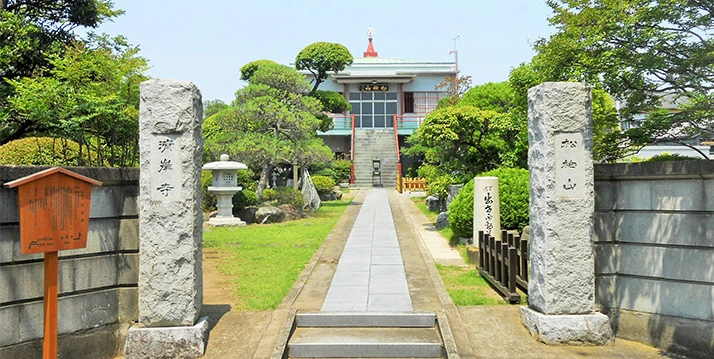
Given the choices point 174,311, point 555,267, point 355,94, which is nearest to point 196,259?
point 174,311

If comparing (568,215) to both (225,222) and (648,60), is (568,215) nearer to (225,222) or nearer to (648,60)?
(648,60)

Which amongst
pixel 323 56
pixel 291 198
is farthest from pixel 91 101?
pixel 323 56

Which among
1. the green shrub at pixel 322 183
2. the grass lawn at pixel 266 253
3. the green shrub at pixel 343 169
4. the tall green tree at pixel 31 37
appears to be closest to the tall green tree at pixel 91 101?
the tall green tree at pixel 31 37

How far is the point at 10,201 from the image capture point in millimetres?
4691

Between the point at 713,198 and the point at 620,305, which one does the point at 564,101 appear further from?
the point at 620,305

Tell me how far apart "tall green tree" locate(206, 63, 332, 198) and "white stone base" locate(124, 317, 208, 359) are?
1193cm

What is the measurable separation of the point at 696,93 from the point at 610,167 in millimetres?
1318

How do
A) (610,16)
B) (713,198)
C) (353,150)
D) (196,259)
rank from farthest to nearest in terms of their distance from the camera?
1. (353,150)
2. (610,16)
3. (196,259)
4. (713,198)

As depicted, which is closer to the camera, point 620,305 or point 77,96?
point 620,305

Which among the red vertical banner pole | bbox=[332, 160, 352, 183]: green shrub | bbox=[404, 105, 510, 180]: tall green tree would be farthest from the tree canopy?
the red vertical banner pole

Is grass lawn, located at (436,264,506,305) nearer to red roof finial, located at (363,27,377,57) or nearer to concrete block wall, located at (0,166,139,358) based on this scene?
concrete block wall, located at (0,166,139,358)

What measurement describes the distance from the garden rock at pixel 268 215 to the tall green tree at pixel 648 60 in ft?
37.1

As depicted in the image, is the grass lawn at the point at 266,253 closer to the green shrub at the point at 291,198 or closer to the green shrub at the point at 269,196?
the green shrub at the point at 291,198

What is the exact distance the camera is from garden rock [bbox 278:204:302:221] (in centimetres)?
1755
